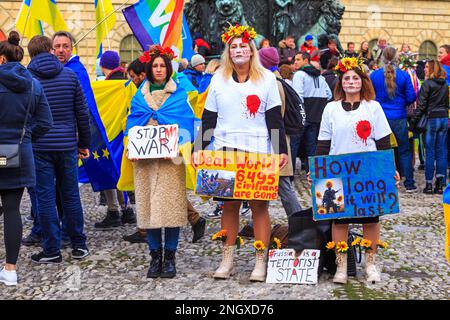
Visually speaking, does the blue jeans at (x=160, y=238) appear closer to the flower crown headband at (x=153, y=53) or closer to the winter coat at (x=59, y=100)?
the winter coat at (x=59, y=100)

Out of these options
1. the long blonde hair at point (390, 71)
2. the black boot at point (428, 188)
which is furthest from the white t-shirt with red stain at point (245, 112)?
the black boot at point (428, 188)

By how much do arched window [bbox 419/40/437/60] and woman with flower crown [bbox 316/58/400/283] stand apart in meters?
32.9

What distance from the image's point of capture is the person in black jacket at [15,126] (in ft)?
18.4

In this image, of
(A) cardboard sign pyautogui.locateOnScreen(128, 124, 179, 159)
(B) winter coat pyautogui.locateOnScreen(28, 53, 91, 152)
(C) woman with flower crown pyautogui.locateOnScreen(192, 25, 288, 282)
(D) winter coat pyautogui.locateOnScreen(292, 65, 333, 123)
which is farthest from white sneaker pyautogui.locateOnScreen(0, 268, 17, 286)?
(D) winter coat pyautogui.locateOnScreen(292, 65, 333, 123)

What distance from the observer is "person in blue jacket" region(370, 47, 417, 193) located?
1038cm

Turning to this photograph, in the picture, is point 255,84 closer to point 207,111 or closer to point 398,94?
point 207,111

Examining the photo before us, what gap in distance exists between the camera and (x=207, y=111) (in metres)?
5.71

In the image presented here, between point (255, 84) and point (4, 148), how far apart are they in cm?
196

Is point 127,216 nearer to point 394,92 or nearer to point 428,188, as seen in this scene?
point 394,92

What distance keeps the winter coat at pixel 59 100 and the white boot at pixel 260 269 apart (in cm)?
198

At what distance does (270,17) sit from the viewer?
1628 cm

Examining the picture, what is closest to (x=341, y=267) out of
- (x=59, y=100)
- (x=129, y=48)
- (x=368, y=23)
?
(x=59, y=100)

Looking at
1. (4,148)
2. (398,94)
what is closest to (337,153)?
(4,148)

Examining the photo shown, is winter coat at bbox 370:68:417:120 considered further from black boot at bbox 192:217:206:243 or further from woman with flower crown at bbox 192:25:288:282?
woman with flower crown at bbox 192:25:288:282
